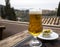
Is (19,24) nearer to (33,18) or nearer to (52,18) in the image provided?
(33,18)

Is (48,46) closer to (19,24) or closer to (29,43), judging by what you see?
(29,43)

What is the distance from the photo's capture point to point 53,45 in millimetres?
878

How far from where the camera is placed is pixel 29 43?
888mm

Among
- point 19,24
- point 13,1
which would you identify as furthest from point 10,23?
point 13,1

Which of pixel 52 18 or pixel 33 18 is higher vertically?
pixel 33 18

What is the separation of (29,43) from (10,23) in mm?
1599

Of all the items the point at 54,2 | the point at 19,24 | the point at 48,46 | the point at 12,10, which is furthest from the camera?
the point at 54,2

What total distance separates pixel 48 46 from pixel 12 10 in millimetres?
3032

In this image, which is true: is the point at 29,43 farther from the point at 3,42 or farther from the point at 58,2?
the point at 58,2

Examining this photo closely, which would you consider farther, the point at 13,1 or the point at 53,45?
the point at 13,1

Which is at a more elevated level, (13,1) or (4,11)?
(13,1)

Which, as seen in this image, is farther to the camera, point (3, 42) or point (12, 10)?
point (12, 10)

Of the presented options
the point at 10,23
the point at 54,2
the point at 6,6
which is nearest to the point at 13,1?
the point at 6,6

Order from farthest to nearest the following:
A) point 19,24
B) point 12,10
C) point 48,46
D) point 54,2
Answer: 1. point 54,2
2. point 12,10
3. point 19,24
4. point 48,46
